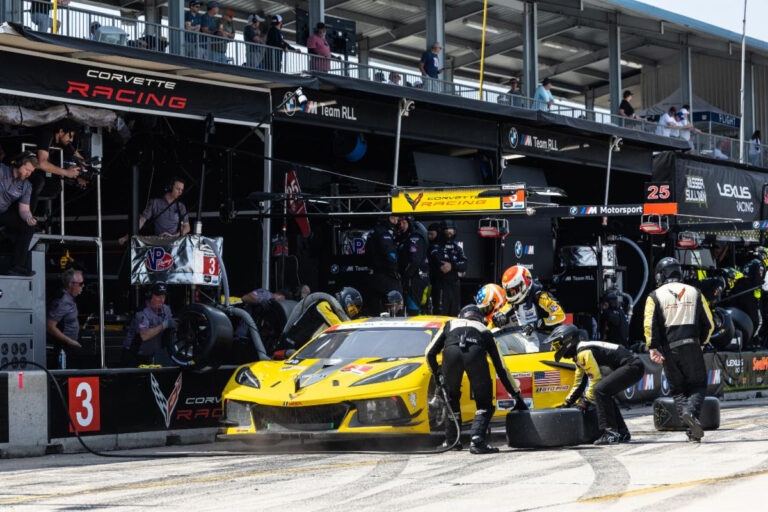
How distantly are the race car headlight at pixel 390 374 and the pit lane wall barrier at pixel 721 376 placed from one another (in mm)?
7228

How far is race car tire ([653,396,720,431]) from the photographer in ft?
42.9

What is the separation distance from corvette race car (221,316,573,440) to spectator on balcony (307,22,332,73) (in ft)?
22.8

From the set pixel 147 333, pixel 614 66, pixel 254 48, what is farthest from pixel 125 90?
pixel 614 66

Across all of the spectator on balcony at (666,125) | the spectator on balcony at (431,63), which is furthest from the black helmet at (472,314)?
the spectator on balcony at (666,125)

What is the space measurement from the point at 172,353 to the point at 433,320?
3.41m

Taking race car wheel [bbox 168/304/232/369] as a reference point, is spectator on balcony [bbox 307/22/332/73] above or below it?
above

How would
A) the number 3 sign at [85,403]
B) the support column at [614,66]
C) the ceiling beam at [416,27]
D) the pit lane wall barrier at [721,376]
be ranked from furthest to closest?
the support column at [614,66]
the ceiling beam at [416,27]
the pit lane wall barrier at [721,376]
the number 3 sign at [85,403]

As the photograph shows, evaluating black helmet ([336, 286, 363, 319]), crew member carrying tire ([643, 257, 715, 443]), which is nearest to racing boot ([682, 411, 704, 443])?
crew member carrying tire ([643, 257, 715, 443])

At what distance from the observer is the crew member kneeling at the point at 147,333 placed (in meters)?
15.0

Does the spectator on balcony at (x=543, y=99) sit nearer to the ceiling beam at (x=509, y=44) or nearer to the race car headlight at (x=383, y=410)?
the ceiling beam at (x=509, y=44)

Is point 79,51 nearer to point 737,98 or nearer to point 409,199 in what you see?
point 409,199

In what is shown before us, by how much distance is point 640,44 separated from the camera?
33.0 m

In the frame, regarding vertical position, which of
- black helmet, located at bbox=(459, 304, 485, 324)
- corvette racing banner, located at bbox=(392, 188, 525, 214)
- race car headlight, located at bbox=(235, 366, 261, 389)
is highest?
corvette racing banner, located at bbox=(392, 188, 525, 214)

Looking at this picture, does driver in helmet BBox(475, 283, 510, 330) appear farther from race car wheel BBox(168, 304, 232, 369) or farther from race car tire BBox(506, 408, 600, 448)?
race car tire BBox(506, 408, 600, 448)
